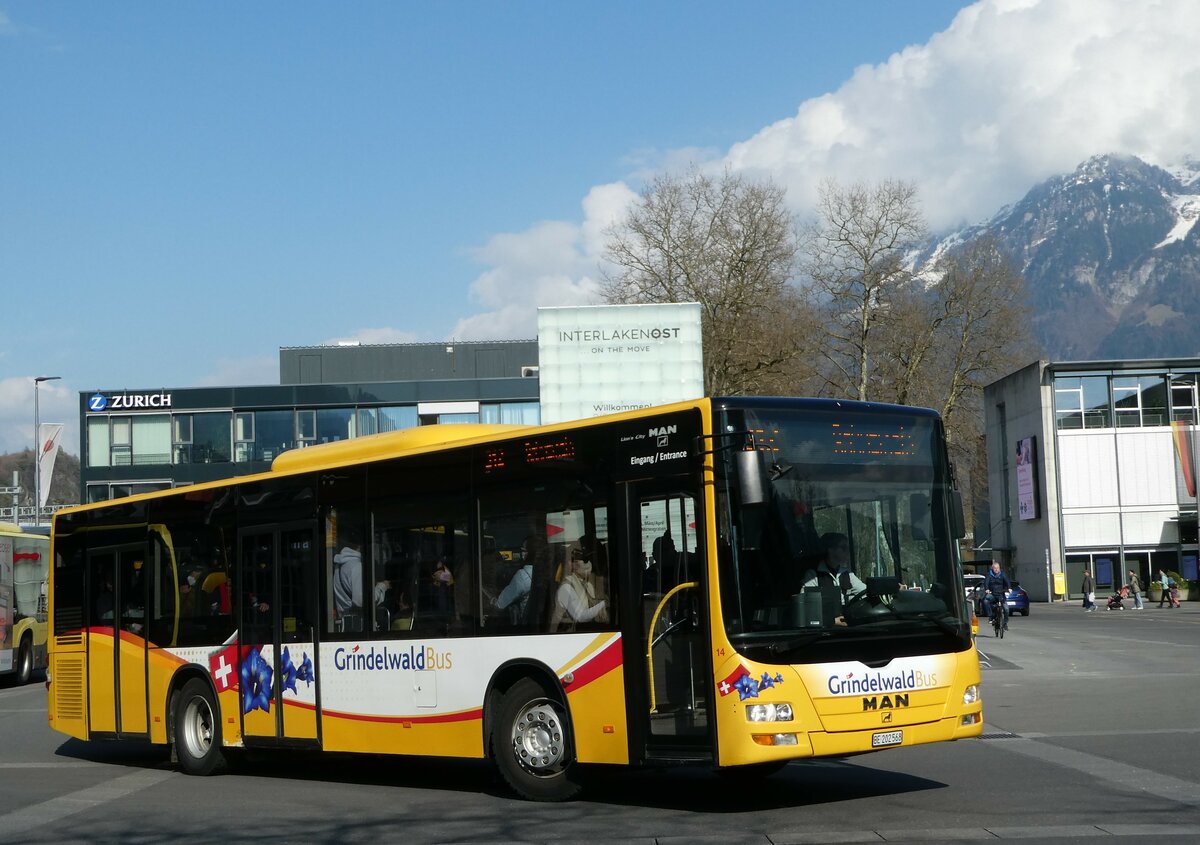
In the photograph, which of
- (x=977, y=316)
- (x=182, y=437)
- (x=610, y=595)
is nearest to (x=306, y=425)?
(x=182, y=437)

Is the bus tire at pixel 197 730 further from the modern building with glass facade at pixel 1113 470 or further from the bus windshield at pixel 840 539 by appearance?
the modern building with glass facade at pixel 1113 470

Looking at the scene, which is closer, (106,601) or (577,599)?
(577,599)

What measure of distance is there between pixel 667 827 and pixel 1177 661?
62.3ft

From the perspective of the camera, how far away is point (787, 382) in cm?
5659

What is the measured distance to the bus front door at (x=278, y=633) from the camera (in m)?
13.4

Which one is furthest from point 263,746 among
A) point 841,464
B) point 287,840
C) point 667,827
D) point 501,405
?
point 501,405

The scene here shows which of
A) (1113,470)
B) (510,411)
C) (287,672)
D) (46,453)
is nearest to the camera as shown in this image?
(287,672)

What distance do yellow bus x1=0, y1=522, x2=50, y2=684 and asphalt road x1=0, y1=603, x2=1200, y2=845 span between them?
1263cm

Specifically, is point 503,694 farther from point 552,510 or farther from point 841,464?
point 841,464

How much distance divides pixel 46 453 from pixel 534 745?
5194 cm

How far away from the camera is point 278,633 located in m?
13.8

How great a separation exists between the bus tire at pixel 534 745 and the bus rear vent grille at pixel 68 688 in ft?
22.5

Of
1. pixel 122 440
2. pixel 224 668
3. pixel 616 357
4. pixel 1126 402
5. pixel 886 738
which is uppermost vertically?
pixel 122 440

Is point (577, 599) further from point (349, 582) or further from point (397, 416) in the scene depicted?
point (397, 416)
